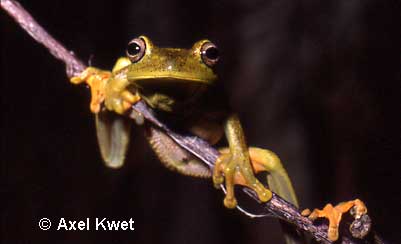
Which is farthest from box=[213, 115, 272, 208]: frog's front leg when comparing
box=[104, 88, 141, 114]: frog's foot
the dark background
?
the dark background

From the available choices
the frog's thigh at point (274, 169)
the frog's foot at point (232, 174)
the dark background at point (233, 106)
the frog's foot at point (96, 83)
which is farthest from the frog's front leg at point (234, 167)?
the dark background at point (233, 106)

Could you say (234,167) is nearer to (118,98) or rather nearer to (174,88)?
(174,88)

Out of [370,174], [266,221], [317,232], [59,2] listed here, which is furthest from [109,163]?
[266,221]

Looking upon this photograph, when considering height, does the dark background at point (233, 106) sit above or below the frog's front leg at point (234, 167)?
above

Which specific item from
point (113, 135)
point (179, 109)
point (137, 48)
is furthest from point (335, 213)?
point (113, 135)

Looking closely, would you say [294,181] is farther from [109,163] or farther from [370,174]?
[109,163]

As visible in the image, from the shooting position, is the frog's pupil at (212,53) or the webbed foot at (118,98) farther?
the webbed foot at (118,98)

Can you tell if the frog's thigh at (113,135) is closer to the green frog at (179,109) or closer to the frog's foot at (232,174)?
the green frog at (179,109)

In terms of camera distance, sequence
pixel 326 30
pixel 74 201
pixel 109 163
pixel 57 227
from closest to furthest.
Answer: pixel 109 163
pixel 57 227
pixel 74 201
pixel 326 30
